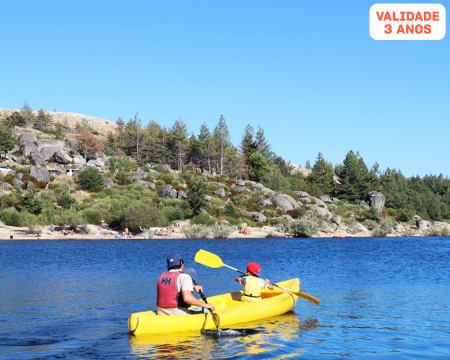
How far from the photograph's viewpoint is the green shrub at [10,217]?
158 feet

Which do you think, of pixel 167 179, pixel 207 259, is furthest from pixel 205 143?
pixel 207 259

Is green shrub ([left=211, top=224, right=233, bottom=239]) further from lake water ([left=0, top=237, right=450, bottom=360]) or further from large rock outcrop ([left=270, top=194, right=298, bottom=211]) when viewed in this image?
lake water ([left=0, top=237, right=450, bottom=360])

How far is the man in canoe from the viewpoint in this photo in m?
11.8

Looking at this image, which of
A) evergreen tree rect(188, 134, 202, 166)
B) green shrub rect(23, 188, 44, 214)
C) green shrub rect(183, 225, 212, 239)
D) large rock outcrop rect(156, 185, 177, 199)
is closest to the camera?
green shrub rect(183, 225, 212, 239)

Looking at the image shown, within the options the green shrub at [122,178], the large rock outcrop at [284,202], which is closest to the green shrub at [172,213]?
the green shrub at [122,178]

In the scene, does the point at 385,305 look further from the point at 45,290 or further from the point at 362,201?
the point at 362,201

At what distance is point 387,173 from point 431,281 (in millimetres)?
84955

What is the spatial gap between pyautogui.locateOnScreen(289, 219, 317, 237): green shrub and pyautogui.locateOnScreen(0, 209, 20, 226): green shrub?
2850 centimetres

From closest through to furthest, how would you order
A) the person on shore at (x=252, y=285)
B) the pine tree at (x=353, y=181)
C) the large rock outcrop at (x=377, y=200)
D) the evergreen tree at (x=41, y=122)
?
the person on shore at (x=252, y=285)
the large rock outcrop at (x=377, y=200)
the pine tree at (x=353, y=181)
the evergreen tree at (x=41, y=122)

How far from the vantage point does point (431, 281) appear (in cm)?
2194

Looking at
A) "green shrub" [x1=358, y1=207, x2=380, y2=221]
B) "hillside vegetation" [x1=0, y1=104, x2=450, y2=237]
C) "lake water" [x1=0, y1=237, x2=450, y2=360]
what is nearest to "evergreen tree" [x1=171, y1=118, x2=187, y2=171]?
"hillside vegetation" [x1=0, y1=104, x2=450, y2=237]

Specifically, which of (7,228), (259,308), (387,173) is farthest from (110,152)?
(259,308)

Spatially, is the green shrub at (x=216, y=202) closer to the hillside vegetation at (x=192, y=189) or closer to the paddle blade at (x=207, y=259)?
the hillside vegetation at (x=192, y=189)

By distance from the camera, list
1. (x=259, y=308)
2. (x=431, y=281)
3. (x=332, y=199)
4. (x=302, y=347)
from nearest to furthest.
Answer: (x=302, y=347)
(x=259, y=308)
(x=431, y=281)
(x=332, y=199)
